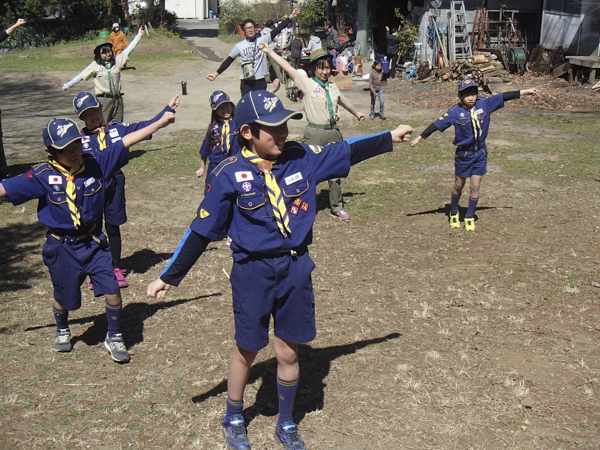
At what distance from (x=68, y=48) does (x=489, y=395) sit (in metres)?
33.7

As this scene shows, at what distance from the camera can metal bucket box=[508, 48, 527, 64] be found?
2133 cm

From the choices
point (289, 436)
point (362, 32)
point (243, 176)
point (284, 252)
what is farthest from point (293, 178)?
point (362, 32)

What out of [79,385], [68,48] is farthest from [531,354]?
[68,48]

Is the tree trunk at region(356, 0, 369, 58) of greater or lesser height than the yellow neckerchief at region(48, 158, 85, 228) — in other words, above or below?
above

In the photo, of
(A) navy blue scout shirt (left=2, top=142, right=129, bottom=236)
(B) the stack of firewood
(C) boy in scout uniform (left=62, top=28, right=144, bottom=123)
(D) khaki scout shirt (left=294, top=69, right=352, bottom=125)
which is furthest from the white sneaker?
(B) the stack of firewood

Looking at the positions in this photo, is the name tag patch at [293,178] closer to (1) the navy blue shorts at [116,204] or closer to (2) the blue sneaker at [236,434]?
(2) the blue sneaker at [236,434]

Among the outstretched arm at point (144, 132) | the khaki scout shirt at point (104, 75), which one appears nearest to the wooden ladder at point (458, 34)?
the khaki scout shirt at point (104, 75)

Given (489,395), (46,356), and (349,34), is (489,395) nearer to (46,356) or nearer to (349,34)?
(46,356)

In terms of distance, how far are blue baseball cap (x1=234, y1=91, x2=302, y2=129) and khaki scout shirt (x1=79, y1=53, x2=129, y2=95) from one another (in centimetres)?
765

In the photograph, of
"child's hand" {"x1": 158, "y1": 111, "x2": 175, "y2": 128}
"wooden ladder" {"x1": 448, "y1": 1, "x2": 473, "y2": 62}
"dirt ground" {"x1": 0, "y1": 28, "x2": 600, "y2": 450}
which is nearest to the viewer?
"dirt ground" {"x1": 0, "y1": 28, "x2": 600, "y2": 450}

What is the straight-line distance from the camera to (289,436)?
3.95 m

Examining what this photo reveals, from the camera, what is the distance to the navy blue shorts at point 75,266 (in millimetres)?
4895

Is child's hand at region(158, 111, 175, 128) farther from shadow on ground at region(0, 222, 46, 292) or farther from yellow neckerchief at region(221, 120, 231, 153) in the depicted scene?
shadow on ground at region(0, 222, 46, 292)

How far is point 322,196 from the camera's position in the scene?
10.1 metres
